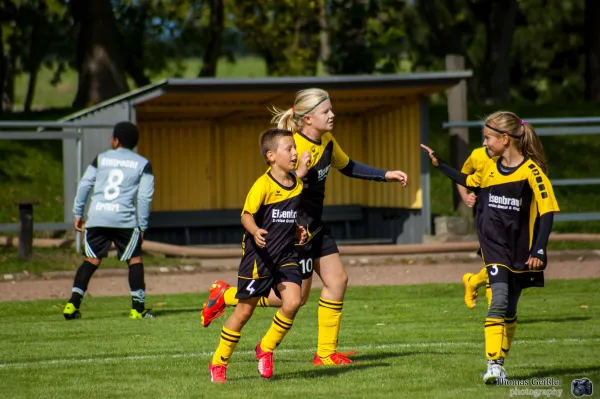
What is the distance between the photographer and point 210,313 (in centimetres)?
891

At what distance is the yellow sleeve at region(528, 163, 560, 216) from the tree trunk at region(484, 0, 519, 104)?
25.7 metres

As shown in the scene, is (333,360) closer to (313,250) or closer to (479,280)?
(313,250)

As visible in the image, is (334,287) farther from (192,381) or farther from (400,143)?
(400,143)

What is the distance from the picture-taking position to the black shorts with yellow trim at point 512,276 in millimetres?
7695

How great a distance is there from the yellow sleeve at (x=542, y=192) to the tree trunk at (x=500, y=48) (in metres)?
25.7

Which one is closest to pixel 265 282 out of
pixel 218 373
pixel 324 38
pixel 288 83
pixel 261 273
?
pixel 261 273

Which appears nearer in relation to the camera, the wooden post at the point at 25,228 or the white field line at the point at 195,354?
the white field line at the point at 195,354

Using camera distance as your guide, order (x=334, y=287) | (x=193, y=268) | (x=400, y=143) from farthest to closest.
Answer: (x=400, y=143) < (x=193, y=268) < (x=334, y=287)

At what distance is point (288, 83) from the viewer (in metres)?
18.5

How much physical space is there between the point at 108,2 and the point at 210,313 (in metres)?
20.7

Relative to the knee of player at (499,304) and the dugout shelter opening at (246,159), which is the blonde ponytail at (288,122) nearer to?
the knee of player at (499,304)

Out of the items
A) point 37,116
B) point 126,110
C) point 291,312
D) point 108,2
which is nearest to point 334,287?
point 291,312

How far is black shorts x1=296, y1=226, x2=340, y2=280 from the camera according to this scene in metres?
8.49

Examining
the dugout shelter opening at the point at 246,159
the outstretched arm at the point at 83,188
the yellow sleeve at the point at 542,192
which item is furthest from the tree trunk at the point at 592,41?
the yellow sleeve at the point at 542,192
